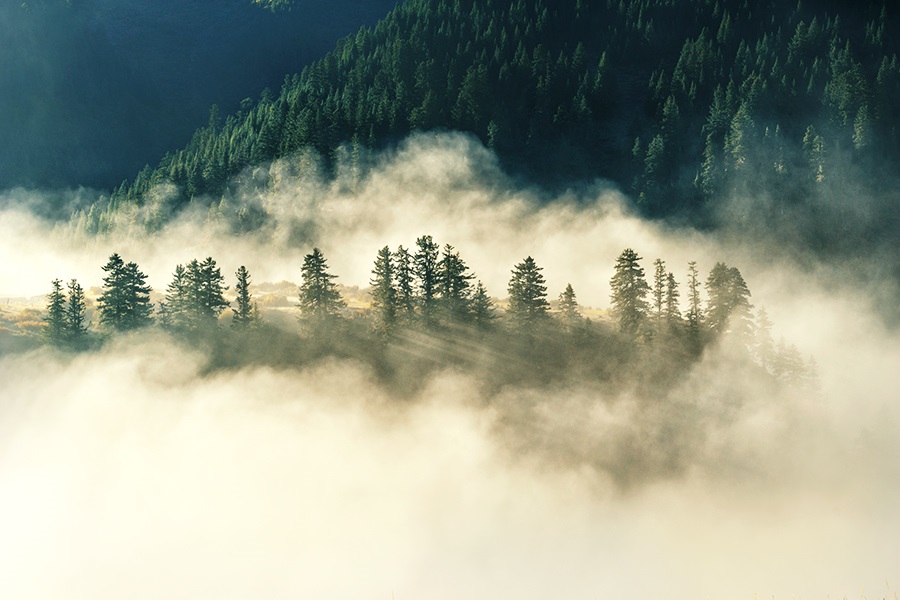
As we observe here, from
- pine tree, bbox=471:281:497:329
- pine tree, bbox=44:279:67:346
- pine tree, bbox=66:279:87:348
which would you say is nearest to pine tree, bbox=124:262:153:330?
pine tree, bbox=66:279:87:348

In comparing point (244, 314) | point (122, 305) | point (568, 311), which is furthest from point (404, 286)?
point (122, 305)

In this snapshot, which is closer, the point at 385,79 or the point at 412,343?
the point at 412,343

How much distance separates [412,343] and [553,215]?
7195 cm

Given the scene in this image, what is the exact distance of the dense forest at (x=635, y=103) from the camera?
15225 cm

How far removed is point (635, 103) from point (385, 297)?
99.9m

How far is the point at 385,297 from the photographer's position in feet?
299

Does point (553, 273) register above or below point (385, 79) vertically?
below

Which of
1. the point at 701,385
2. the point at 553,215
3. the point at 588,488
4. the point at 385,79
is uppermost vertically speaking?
the point at 385,79

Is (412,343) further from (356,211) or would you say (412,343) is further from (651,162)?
(651,162)

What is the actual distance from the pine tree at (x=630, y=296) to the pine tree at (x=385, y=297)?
24.4m

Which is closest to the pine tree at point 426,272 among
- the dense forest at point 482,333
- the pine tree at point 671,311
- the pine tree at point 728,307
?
the dense forest at point 482,333

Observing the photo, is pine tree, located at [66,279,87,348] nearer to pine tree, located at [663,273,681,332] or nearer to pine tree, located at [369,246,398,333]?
pine tree, located at [369,246,398,333]

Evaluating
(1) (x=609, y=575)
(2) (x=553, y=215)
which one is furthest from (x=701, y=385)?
(2) (x=553, y=215)

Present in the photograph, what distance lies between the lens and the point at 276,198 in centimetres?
15825
